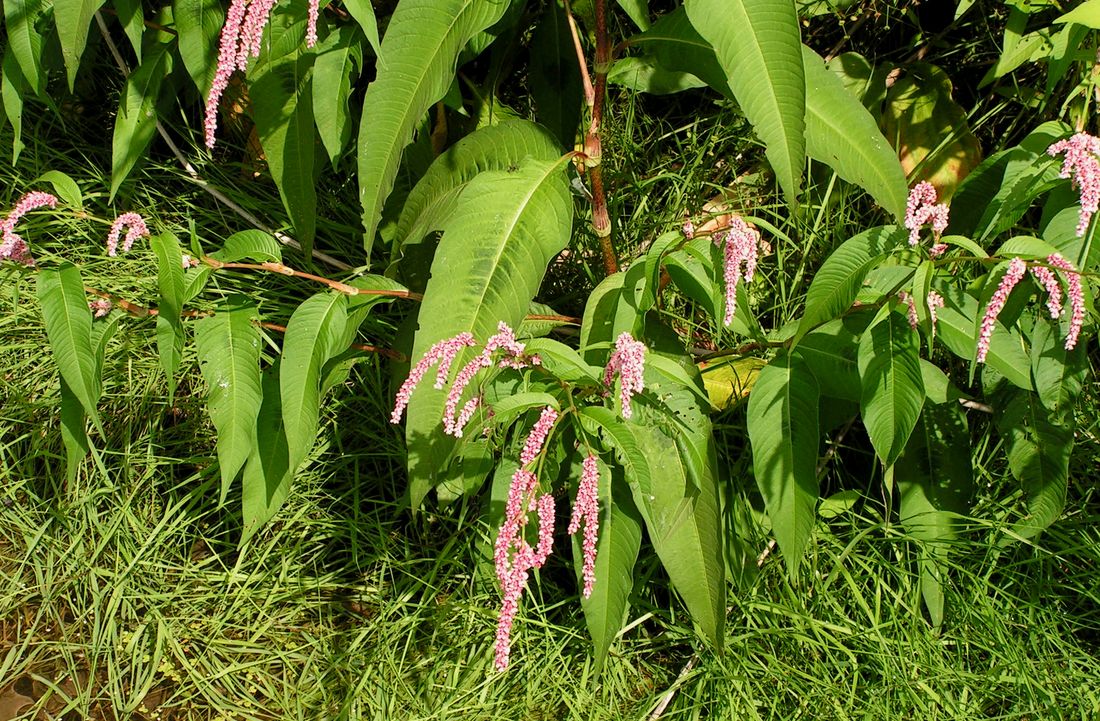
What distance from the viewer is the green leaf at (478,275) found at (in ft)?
5.63

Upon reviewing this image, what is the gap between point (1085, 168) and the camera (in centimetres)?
152

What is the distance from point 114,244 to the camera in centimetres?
176

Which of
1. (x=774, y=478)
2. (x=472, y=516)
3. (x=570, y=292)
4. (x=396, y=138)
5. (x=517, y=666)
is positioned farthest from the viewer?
(x=570, y=292)

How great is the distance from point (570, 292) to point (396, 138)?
1.00 m

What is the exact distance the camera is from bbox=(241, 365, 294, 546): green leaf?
6.41 feet

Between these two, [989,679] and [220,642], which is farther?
[220,642]

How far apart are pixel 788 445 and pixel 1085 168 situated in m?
0.63

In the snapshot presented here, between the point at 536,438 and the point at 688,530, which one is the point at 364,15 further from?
the point at 688,530

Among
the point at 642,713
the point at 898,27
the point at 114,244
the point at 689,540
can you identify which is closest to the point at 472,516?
the point at 642,713

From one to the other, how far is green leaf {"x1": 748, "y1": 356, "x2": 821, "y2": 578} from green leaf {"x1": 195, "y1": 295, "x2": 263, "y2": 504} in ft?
2.85

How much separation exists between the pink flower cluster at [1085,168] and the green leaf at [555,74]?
1031 mm

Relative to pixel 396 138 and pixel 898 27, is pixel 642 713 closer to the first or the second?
pixel 396 138

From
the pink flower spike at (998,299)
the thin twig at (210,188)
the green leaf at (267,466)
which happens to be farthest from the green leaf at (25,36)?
the pink flower spike at (998,299)

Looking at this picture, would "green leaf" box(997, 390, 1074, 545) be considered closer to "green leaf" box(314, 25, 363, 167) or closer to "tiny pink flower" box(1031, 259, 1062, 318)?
"tiny pink flower" box(1031, 259, 1062, 318)
